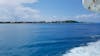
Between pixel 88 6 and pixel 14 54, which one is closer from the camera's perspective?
pixel 88 6

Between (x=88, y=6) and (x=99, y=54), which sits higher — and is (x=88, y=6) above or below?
above

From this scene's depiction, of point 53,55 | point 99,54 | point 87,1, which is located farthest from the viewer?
point 53,55

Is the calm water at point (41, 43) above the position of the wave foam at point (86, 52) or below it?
below

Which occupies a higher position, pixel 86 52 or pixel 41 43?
pixel 86 52

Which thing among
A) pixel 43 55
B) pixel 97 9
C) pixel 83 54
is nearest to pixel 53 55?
pixel 43 55

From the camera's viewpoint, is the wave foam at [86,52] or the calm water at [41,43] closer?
the wave foam at [86,52]

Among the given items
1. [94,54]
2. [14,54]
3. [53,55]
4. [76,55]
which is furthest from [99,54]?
[14,54]

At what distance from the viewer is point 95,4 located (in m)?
0.81

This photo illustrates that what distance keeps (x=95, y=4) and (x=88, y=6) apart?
0.03 meters

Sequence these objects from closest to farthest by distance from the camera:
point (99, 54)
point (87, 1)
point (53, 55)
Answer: point (87, 1) → point (99, 54) → point (53, 55)

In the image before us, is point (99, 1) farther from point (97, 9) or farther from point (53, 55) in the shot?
point (53, 55)

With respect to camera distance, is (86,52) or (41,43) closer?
(86,52)

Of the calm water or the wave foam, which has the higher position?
the wave foam

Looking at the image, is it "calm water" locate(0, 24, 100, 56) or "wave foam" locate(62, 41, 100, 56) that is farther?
"calm water" locate(0, 24, 100, 56)
